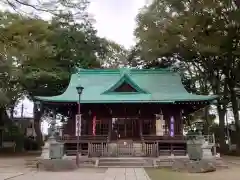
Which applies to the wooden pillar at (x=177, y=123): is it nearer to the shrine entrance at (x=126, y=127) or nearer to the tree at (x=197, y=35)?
the shrine entrance at (x=126, y=127)

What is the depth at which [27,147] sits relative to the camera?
4475cm

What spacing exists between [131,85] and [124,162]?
7.42 metres

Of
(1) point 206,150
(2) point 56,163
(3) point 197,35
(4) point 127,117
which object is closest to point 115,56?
(3) point 197,35

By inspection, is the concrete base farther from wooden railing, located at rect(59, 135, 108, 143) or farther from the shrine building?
wooden railing, located at rect(59, 135, 108, 143)

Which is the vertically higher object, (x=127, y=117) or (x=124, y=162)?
(x=127, y=117)

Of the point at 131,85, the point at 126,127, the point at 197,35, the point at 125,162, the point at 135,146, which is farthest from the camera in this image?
the point at 197,35

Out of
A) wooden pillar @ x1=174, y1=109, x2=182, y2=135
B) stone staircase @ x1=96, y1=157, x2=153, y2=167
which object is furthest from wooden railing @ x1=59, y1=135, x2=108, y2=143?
wooden pillar @ x1=174, y1=109, x2=182, y2=135

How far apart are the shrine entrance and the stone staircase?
4416mm

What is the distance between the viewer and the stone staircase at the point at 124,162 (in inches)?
872

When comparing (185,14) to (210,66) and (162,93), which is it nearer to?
(210,66)

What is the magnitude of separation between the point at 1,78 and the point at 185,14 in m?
17.2

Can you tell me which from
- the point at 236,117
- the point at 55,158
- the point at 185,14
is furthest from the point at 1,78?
the point at 236,117

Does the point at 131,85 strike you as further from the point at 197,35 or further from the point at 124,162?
the point at 197,35

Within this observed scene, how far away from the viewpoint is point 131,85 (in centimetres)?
2811
